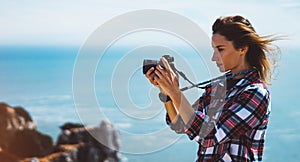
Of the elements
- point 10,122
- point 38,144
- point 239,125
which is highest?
point 239,125

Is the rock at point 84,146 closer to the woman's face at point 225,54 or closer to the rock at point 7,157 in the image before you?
the rock at point 7,157

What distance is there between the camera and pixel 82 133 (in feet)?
15.1

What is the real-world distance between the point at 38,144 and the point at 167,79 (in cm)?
368

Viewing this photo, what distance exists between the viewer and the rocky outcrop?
14.6 ft

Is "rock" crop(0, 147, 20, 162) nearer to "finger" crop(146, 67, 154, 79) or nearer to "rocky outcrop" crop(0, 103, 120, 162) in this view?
"rocky outcrop" crop(0, 103, 120, 162)

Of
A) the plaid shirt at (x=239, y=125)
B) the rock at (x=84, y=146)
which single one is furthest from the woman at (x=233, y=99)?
the rock at (x=84, y=146)

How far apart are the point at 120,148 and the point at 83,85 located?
18cm

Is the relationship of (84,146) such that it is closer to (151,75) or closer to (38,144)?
(38,144)

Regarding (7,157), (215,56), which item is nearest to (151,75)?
(215,56)

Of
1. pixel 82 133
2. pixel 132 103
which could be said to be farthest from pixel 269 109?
pixel 82 133

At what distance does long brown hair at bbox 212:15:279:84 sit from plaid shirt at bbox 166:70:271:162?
0.03 metres

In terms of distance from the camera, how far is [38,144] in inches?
185

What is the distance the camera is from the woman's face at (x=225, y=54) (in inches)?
47.9

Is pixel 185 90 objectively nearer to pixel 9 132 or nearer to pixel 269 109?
pixel 269 109
